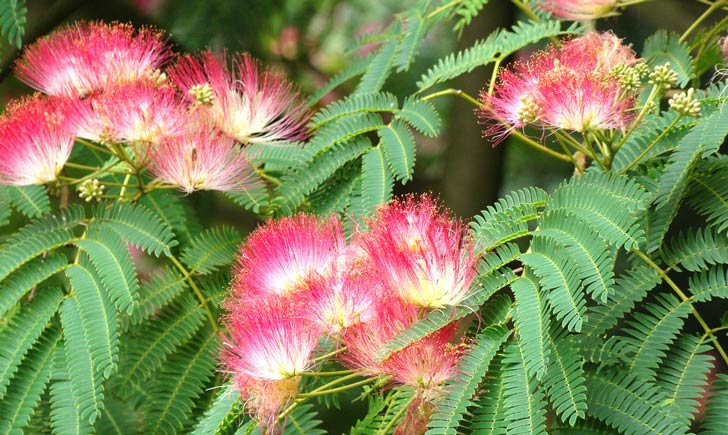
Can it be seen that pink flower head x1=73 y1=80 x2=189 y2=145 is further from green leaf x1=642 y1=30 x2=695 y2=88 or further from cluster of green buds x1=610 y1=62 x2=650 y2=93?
green leaf x1=642 y1=30 x2=695 y2=88

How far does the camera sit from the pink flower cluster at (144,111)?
2725 millimetres

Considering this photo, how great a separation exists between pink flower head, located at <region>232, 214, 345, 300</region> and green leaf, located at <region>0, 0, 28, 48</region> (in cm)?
92

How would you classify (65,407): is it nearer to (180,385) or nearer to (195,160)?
(180,385)

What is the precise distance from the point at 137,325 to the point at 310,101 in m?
0.92

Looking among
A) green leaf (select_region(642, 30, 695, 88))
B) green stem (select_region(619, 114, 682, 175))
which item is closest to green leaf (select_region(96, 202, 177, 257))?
green stem (select_region(619, 114, 682, 175))

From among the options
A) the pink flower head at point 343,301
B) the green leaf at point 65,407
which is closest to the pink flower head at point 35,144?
the green leaf at point 65,407

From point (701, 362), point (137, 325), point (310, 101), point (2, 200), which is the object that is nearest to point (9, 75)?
point (2, 200)

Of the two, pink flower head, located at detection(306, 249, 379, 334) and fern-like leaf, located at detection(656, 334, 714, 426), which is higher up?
pink flower head, located at detection(306, 249, 379, 334)

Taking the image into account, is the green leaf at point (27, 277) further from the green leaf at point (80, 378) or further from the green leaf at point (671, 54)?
the green leaf at point (671, 54)

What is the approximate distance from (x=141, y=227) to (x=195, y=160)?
0.23m

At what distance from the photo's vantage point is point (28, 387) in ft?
8.54

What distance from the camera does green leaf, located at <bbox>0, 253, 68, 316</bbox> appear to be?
8.87 ft

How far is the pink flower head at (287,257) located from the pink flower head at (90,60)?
735 millimetres

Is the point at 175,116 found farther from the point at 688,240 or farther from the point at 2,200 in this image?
the point at 688,240
